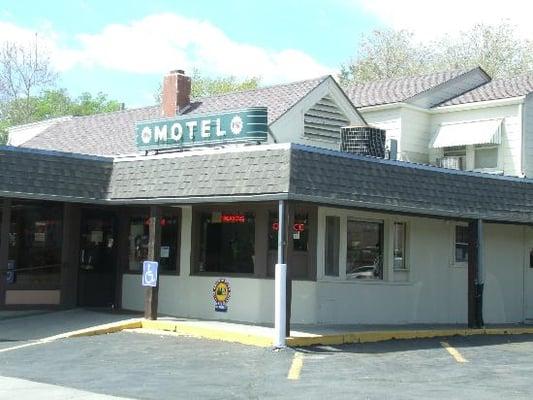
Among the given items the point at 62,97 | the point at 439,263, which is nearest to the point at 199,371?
the point at 439,263

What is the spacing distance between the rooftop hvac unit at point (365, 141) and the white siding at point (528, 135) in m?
5.49

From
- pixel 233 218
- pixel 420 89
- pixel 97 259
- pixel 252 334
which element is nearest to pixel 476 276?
pixel 233 218

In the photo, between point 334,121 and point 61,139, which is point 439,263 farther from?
point 61,139

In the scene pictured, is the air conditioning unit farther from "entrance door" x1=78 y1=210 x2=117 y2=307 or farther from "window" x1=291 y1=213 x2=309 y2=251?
"entrance door" x1=78 y1=210 x2=117 y2=307

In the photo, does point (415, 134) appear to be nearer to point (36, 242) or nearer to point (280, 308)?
point (280, 308)

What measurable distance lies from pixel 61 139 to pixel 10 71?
23.2 metres

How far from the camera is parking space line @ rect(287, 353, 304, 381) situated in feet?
35.7

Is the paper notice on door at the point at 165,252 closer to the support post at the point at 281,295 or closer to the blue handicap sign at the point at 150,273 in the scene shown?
the blue handicap sign at the point at 150,273

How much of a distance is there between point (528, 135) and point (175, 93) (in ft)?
35.3

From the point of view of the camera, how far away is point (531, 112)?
2212 centimetres

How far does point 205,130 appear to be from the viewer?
55.9ft

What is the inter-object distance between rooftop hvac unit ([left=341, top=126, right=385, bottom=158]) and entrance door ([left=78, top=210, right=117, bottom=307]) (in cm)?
599

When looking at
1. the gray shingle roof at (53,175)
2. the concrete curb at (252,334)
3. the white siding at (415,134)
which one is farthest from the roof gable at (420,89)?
the gray shingle roof at (53,175)

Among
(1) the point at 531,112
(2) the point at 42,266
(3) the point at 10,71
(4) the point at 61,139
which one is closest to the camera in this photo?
(2) the point at 42,266
